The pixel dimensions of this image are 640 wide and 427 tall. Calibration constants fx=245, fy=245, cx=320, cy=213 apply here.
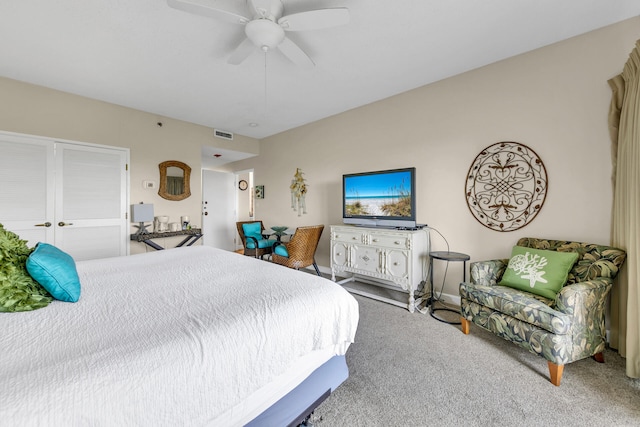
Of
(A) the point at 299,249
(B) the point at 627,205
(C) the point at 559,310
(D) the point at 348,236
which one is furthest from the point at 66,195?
(B) the point at 627,205

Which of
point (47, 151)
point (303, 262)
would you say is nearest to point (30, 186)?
point (47, 151)

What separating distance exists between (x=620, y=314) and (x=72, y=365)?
335 cm

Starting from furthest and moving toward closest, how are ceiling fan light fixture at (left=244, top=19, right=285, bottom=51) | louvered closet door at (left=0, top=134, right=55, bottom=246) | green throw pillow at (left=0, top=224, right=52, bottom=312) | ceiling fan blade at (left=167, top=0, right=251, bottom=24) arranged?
louvered closet door at (left=0, top=134, right=55, bottom=246) → ceiling fan light fixture at (left=244, top=19, right=285, bottom=51) → ceiling fan blade at (left=167, top=0, right=251, bottom=24) → green throw pillow at (left=0, top=224, right=52, bottom=312)

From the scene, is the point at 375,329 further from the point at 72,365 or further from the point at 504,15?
the point at 504,15

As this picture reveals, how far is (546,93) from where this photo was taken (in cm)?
235

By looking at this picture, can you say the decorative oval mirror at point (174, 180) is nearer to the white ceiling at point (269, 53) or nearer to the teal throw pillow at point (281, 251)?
the white ceiling at point (269, 53)

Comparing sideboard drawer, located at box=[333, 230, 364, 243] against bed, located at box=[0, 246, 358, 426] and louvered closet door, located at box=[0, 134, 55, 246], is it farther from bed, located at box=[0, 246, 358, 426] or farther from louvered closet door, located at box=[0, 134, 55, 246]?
louvered closet door, located at box=[0, 134, 55, 246]

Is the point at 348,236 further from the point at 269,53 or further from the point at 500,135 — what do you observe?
the point at 269,53

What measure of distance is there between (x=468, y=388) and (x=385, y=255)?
1486 millimetres

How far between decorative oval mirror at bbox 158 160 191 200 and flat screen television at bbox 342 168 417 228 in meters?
→ 2.84

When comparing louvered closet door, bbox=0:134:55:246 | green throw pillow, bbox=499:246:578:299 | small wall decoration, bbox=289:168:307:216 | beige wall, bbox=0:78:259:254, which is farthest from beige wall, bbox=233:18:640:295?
louvered closet door, bbox=0:134:55:246

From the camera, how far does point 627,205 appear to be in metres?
1.82

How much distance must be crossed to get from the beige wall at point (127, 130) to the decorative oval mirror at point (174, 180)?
80mm

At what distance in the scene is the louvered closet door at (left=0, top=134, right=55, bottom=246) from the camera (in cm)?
293
